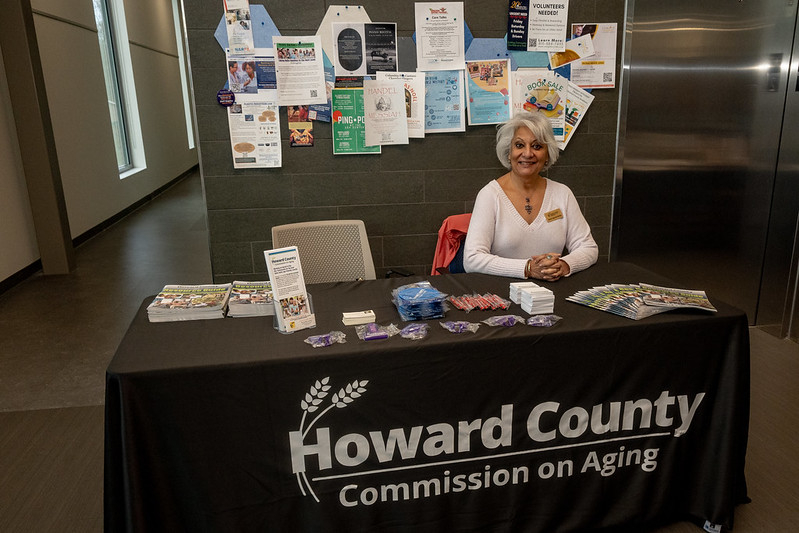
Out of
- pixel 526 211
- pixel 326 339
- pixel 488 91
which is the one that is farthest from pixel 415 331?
pixel 488 91

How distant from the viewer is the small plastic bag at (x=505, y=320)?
1.75m

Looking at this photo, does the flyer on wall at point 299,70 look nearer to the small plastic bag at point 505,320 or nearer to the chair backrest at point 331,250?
the chair backrest at point 331,250

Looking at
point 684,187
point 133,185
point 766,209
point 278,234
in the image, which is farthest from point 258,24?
point 133,185

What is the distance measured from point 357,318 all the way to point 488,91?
83.2 inches

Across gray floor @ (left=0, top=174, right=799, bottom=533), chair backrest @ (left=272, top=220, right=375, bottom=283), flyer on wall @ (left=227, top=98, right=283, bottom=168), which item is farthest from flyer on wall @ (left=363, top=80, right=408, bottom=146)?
gray floor @ (left=0, top=174, right=799, bottom=533)

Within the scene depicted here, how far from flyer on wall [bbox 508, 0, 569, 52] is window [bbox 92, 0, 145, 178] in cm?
577

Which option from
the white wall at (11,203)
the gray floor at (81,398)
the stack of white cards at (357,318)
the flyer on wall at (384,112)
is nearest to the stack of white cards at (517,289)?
the stack of white cards at (357,318)

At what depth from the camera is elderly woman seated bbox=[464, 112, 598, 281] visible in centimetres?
245

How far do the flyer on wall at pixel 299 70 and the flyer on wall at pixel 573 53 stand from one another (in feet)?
4.49

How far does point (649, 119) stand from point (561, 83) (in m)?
0.62

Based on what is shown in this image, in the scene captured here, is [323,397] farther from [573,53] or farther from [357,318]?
[573,53]

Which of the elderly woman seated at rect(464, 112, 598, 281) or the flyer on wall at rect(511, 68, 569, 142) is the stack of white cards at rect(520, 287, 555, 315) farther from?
the flyer on wall at rect(511, 68, 569, 142)

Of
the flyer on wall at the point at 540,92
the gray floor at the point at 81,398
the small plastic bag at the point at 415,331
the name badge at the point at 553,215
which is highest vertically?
the flyer on wall at the point at 540,92

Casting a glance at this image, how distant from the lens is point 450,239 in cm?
287
